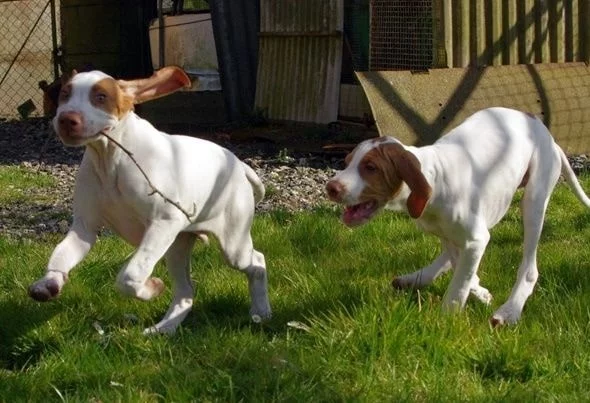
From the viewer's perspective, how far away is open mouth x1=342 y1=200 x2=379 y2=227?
14.5 feet

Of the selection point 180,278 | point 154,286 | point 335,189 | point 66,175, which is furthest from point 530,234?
point 66,175

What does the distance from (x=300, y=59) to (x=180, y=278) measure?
7575mm

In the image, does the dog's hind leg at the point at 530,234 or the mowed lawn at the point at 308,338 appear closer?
the mowed lawn at the point at 308,338

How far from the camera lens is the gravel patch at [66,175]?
7832 millimetres

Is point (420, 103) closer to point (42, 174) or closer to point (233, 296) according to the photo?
point (42, 174)

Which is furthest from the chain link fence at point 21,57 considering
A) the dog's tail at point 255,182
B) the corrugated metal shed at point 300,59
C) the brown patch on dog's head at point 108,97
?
the brown patch on dog's head at point 108,97

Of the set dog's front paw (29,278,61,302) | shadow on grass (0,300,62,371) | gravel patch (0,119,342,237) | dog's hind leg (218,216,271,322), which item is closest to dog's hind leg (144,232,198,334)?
dog's hind leg (218,216,271,322)

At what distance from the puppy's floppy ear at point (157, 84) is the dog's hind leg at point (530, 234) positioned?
5.31ft

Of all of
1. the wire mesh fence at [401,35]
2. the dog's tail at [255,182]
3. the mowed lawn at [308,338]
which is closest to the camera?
the mowed lawn at [308,338]

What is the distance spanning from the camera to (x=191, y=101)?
14.2 metres

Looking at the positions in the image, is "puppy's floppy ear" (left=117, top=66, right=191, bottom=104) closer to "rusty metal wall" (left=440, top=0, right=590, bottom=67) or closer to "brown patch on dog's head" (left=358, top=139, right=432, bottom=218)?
"brown patch on dog's head" (left=358, top=139, right=432, bottom=218)

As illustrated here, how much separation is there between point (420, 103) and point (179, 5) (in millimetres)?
7561

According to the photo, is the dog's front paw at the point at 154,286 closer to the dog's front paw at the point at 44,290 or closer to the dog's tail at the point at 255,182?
the dog's front paw at the point at 44,290

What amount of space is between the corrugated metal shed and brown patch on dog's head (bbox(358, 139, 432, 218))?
744 centimetres
